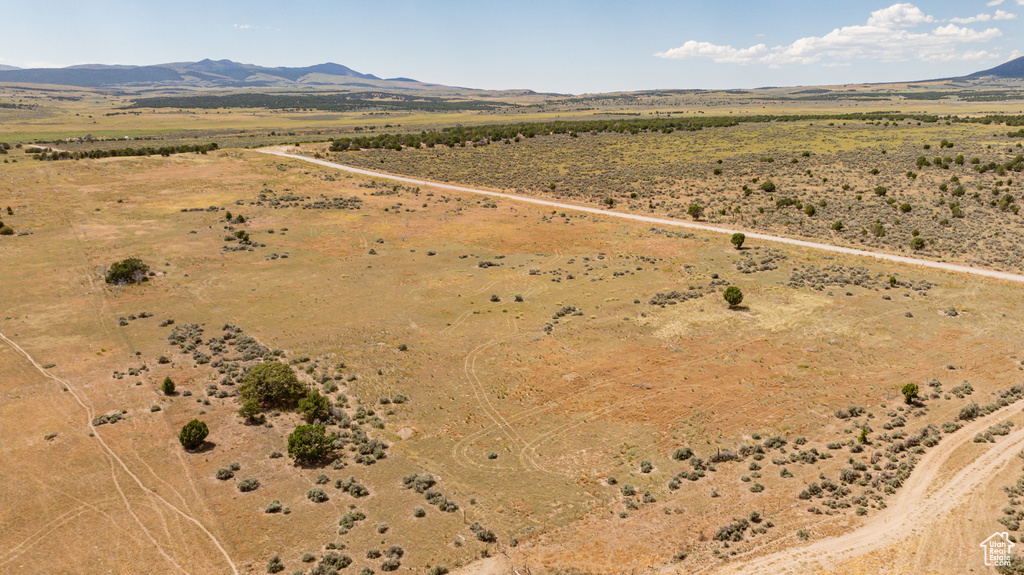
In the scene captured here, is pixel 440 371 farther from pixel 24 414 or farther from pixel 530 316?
pixel 24 414

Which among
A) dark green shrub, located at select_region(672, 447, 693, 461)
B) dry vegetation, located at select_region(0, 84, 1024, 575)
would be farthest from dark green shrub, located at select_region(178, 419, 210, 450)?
dark green shrub, located at select_region(672, 447, 693, 461)

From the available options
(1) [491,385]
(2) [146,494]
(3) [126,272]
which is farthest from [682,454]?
(3) [126,272]

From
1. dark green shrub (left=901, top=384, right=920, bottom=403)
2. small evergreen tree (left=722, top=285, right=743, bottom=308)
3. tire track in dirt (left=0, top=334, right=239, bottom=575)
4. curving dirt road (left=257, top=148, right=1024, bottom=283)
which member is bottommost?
tire track in dirt (left=0, top=334, right=239, bottom=575)

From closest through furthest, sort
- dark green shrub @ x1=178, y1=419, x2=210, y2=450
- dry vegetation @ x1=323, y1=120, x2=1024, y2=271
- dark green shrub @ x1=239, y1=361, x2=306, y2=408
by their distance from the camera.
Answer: dark green shrub @ x1=178, y1=419, x2=210, y2=450 < dark green shrub @ x1=239, y1=361, x2=306, y2=408 < dry vegetation @ x1=323, y1=120, x2=1024, y2=271

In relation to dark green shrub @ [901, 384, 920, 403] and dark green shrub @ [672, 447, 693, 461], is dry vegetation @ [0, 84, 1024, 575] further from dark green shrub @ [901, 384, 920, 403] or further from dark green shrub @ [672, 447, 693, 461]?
dark green shrub @ [901, 384, 920, 403]

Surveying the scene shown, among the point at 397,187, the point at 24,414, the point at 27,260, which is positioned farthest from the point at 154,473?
the point at 397,187

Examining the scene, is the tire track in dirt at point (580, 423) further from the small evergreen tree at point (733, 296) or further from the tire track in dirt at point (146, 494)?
the tire track in dirt at point (146, 494)

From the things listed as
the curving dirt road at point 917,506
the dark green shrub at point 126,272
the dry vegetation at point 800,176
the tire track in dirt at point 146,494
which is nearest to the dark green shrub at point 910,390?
the curving dirt road at point 917,506
